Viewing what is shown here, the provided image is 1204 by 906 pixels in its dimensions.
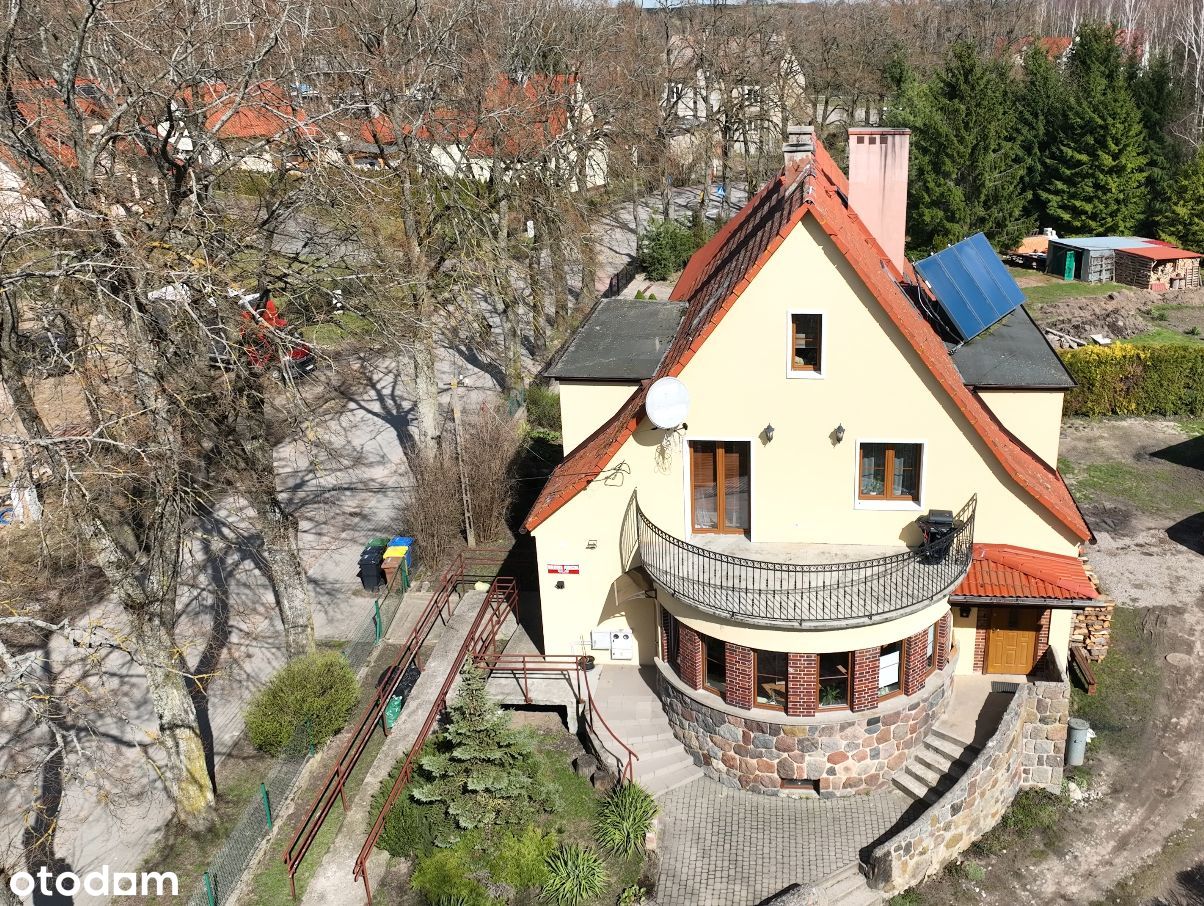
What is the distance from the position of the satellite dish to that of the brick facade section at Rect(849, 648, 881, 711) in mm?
4856

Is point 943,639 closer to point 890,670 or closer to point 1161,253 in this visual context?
point 890,670

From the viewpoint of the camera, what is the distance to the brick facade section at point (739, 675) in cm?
1603

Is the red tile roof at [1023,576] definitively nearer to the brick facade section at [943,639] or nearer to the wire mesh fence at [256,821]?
the brick facade section at [943,639]

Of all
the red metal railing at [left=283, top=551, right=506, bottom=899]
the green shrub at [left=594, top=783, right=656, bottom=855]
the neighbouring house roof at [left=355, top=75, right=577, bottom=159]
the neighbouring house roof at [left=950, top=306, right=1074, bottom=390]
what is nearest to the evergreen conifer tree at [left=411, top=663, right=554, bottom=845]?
the green shrub at [left=594, top=783, right=656, bottom=855]

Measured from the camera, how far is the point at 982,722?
17.1 m

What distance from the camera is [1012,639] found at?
59.2 ft

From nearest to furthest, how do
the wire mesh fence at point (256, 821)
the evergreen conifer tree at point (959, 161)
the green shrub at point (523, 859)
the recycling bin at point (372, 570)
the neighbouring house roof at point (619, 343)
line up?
the wire mesh fence at point (256, 821), the green shrub at point (523, 859), the neighbouring house roof at point (619, 343), the recycling bin at point (372, 570), the evergreen conifer tree at point (959, 161)

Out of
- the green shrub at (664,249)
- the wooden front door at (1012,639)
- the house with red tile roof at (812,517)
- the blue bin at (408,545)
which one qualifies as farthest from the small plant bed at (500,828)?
the green shrub at (664,249)

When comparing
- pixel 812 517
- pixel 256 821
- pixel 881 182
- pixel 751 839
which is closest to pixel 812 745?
pixel 751 839

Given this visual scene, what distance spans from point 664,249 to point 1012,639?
33080mm

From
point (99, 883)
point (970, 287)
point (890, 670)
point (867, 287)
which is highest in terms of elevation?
point (867, 287)

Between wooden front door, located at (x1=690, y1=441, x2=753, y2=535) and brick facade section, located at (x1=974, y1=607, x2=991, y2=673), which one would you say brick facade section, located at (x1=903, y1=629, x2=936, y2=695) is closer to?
brick facade section, located at (x1=974, y1=607, x2=991, y2=673)

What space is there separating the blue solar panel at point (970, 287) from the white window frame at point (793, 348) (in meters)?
4.19

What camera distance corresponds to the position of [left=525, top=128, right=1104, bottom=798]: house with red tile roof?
15.9 metres
